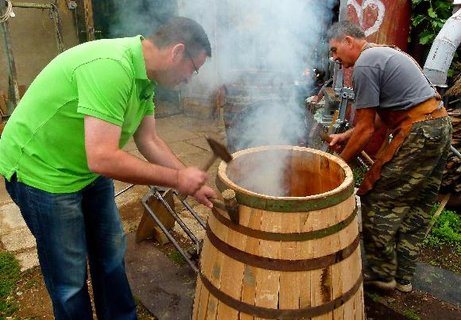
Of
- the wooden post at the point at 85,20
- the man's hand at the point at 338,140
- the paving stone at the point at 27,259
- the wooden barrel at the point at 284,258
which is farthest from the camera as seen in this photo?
the wooden post at the point at 85,20

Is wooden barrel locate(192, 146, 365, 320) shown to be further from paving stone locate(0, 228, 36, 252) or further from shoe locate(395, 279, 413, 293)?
paving stone locate(0, 228, 36, 252)

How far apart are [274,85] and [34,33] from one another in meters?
5.91

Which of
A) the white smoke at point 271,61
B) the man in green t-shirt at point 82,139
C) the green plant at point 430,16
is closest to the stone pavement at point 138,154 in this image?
the white smoke at point 271,61

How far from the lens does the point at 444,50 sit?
18.0 ft

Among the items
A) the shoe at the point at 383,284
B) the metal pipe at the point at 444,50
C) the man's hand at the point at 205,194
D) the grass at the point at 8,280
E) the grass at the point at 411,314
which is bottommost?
the grass at the point at 411,314

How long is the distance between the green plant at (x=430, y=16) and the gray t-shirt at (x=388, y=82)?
11.1 ft

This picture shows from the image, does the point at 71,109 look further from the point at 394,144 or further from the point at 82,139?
the point at 394,144

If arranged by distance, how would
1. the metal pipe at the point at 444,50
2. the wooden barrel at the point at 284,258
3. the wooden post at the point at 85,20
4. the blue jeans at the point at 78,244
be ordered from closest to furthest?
the wooden barrel at the point at 284,258
the blue jeans at the point at 78,244
the metal pipe at the point at 444,50
the wooden post at the point at 85,20

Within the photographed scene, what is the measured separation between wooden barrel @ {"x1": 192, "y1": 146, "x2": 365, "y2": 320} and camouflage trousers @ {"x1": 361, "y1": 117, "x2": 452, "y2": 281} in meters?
1.40

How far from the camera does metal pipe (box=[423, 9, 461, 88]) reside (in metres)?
5.46

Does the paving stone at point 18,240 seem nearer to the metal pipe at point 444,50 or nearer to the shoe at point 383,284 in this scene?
the shoe at point 383,284

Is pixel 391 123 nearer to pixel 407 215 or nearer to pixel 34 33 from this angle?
pixel 407 215

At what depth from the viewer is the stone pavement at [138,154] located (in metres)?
4.54

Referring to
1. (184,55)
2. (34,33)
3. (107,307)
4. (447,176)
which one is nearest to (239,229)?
(184,55)
